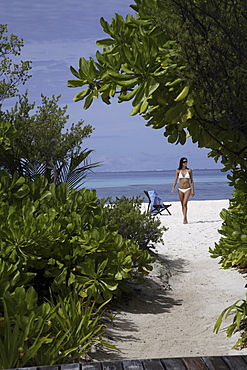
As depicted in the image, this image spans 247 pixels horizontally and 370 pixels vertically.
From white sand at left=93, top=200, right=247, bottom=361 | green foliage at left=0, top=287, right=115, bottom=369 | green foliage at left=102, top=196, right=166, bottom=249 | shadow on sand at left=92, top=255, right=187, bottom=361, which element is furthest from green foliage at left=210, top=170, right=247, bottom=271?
green foliage at left=0, top=287, right=115, bottom=369

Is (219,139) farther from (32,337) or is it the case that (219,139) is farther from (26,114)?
(26,114)

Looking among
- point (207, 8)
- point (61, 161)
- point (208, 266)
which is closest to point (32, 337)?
point (207, 8)

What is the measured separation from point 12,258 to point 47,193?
4.33ft

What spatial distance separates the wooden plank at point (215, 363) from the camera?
2.60 metres

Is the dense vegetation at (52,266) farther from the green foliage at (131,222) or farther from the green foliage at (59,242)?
the green foliage at (131,222)

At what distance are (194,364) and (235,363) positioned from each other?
229 millimetres

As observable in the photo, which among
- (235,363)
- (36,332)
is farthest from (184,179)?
(235,363)

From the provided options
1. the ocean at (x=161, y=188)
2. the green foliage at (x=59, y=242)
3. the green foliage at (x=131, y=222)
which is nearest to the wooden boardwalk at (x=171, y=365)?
the green foliage at (x=59, y=242)

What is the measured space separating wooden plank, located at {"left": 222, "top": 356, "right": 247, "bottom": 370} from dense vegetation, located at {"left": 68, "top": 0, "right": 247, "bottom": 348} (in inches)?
72.6

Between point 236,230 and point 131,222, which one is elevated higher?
point 131,222

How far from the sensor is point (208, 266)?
8438 millimetres

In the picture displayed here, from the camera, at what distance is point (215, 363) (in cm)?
265

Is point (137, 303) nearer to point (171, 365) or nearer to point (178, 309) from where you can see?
point (178, 309)

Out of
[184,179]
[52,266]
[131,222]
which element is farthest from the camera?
[184,179]
